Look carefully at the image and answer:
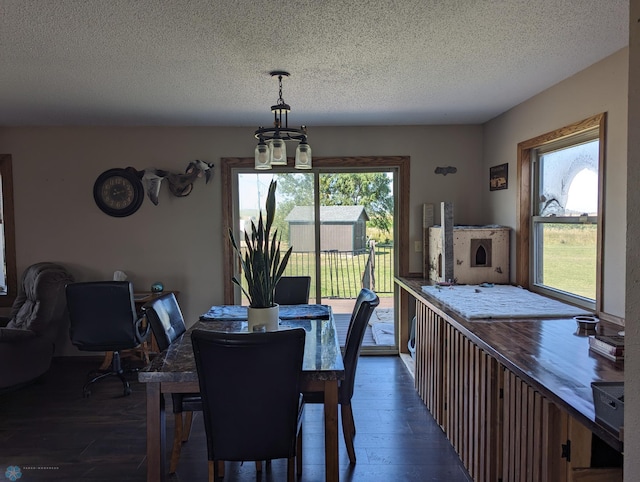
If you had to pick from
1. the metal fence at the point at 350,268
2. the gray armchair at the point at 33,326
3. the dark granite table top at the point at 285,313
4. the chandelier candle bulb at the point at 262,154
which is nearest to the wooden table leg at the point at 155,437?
the dark granite table top at the point at 285,313

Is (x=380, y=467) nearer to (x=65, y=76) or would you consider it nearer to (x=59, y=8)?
(x=59, y=8)

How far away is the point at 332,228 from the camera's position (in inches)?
179

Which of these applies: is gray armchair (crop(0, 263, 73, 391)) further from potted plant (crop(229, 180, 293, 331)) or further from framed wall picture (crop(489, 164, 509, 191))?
framed wall picture (crop(489, 164, 509, 191))

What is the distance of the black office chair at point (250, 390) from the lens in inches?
67.4

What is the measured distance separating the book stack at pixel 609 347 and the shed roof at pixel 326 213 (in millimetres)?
2919

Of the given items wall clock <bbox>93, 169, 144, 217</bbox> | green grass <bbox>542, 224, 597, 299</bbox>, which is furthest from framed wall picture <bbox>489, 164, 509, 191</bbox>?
wall clock <bbox>93, 169, 144, 217</bbox>

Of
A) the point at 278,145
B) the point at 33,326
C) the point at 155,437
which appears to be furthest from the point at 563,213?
the point at 33,326

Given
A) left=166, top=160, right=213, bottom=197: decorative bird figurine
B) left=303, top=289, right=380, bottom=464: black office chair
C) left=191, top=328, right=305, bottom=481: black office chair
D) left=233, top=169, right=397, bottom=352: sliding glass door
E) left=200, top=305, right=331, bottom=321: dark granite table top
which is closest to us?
left=191, top=328, right=305, bottom=481: black office chair

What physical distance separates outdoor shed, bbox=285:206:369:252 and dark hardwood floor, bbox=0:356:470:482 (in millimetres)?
1412

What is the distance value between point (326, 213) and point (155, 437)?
2921 mm

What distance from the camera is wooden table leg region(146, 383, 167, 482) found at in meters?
1.96

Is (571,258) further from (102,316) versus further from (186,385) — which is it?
(102,316)

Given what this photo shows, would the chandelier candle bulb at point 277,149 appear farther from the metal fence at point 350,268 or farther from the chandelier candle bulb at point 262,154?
the metal fence at point 350,268

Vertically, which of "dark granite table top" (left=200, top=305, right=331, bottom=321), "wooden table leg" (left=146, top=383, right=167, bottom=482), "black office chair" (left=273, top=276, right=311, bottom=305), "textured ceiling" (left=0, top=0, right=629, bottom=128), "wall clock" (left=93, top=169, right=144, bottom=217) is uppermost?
"textured ceiling" (left=0, top=0, right=629, bottom=128)
